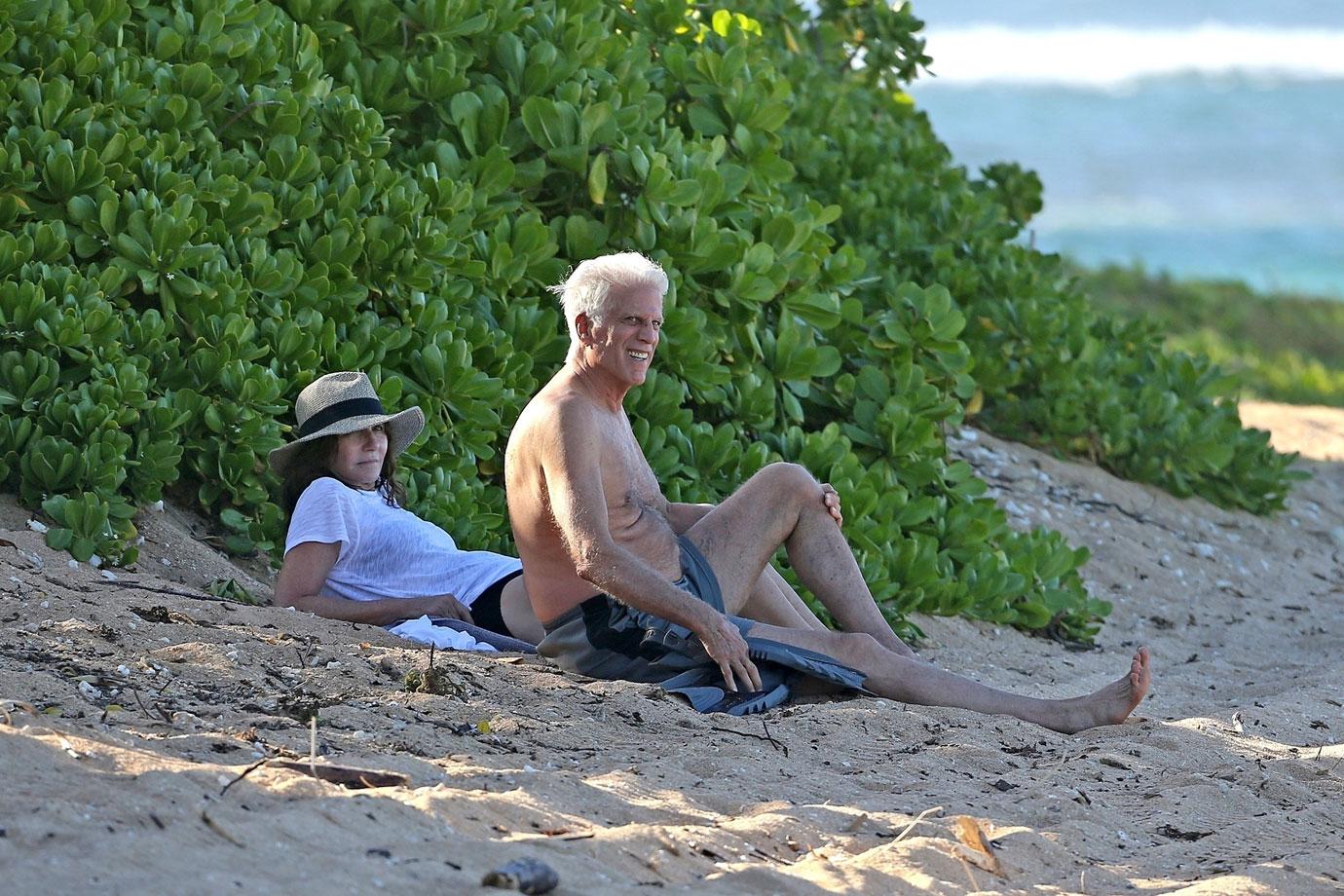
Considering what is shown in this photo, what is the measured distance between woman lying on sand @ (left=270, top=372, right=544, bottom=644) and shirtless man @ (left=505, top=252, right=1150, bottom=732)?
18.1 inches

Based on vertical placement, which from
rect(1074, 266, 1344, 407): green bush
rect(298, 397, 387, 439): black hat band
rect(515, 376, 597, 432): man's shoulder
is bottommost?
rect(298, 397, 387, 439): black hat band

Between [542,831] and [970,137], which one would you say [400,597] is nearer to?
[542,831]

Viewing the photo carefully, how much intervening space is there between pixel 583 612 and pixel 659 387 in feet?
6.11

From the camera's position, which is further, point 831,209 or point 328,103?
point 831,209

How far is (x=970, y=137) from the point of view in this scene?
164 ft

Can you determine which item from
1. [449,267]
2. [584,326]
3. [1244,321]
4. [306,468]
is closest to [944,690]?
[584,326]

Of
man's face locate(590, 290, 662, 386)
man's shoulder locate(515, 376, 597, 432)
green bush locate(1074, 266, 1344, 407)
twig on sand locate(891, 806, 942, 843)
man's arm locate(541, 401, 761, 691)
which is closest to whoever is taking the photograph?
twig on sand locate(891, 806, 942, 843)

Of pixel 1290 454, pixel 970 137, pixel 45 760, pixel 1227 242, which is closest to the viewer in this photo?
pixel 45 760

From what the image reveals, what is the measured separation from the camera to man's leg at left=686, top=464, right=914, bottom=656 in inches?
177

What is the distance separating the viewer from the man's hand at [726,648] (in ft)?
13.5

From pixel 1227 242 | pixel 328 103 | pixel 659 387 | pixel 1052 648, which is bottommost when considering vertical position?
pixel 1052 648

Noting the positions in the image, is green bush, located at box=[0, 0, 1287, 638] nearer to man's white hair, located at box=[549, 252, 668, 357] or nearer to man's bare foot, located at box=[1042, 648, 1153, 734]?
man's white hair, located at box=[549, 252, 668, 357]

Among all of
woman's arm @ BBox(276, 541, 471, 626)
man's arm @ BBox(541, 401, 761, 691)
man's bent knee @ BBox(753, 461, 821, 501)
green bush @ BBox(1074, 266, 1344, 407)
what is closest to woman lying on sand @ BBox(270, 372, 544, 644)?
woman's arm @ BBox(276, 541, 471, 626)

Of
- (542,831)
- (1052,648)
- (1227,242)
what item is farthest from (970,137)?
(542,831)
